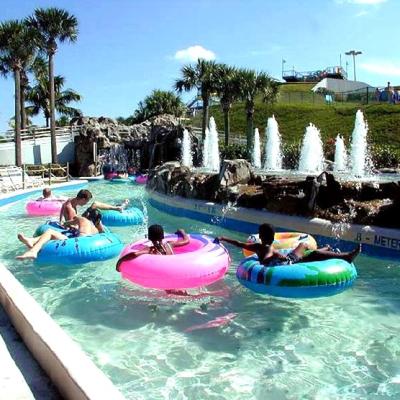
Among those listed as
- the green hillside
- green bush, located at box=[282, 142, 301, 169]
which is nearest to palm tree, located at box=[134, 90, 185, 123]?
the green hillside

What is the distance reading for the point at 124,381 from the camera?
440cm

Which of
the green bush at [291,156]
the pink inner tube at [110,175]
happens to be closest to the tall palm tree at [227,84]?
the green bush at [291,156]

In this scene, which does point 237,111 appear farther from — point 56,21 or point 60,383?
point 60,383

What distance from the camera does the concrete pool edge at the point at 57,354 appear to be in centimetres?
301

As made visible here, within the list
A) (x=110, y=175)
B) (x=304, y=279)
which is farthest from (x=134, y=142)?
(x=304, y=279)

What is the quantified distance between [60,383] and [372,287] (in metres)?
5.01

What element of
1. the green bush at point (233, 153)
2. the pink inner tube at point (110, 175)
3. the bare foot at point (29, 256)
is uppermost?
the green bush at point (233, 153)

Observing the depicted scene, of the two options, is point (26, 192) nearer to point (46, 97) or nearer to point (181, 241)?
point (181, 241)

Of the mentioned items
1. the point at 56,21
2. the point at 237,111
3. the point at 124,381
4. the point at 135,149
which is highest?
the point at 56,21

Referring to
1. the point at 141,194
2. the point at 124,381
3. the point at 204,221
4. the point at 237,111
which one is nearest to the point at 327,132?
the point at 237,111

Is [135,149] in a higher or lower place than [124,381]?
higher

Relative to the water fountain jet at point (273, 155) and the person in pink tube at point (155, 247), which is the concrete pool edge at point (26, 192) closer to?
the water fountain jet at point (273, 155)

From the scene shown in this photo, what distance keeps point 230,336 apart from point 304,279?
1.11 m

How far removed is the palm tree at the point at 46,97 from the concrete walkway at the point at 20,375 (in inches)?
→ 1468
